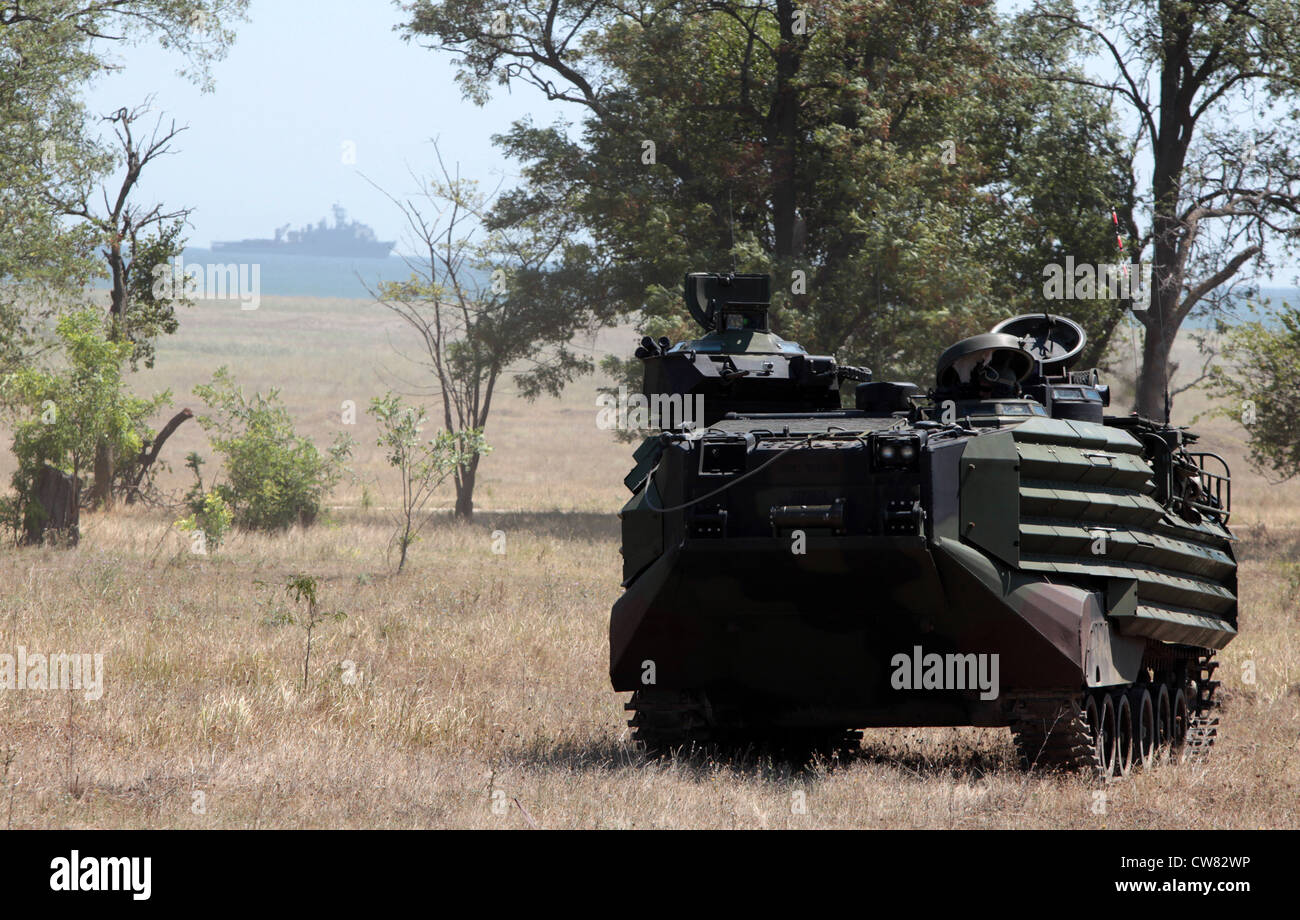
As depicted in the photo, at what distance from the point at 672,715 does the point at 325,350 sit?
87738 millimetres

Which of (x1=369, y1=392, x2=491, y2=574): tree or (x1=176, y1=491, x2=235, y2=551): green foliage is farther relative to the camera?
(x1=176, y1=491, x2=235, y2=551): green foliage

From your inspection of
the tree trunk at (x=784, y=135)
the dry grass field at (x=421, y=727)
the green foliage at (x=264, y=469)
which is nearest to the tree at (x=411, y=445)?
the dry grass field at (x=421, y=727)

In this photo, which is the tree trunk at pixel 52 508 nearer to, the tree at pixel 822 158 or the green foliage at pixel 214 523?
the green foliage at pixel 214 523

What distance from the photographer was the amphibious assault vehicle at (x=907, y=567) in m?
9.12

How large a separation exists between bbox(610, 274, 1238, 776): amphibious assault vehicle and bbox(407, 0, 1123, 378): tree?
16.1 metres

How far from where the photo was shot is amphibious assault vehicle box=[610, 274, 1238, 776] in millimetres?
9117

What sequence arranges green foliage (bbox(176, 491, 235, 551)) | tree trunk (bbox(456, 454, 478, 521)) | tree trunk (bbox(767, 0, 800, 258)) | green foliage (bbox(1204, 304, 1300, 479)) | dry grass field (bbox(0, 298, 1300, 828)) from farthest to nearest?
tree trunk (bbox(456, 454, 478, 521))
green foliage (bbox(1204, 304, 1300, 479))
tree trunk (bbox(767, 0, 800, 258))
green foliage (bbox(176, 491, 235, 551))
dry grass field (bbox(0, 298, 1300, 828))

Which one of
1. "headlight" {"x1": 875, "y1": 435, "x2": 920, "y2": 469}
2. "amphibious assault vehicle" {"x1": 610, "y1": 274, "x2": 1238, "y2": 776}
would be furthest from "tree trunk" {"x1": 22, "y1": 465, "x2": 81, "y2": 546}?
"headlight" {"x1": 875, "y1": 435, "x2": 920, "y2": 469}

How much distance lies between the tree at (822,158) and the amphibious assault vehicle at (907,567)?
16071 mm

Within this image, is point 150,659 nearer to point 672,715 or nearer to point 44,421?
point 672,715

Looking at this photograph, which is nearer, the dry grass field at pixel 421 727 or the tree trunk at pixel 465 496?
the dry grass field at pixel 421 727

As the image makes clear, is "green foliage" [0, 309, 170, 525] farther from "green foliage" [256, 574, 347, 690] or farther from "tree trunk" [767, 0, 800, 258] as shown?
"tree trunk" [767, 0, 800, 258]
